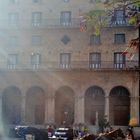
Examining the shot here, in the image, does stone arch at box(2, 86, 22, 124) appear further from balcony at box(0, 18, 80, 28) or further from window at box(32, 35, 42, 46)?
balcony at box(0, 18, 80, 28)

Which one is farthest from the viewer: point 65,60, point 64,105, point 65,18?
point 65,18

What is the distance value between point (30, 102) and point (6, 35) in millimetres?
9138

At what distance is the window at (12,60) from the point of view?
54.1m

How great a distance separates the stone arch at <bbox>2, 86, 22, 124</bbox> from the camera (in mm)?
53625

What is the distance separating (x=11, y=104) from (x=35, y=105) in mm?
3103

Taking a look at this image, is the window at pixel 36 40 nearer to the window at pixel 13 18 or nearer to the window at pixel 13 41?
the window at pixel 13 41

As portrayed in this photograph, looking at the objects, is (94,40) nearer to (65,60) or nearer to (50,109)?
(65,60)

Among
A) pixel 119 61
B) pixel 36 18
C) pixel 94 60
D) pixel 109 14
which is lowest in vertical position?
pixel 109 14

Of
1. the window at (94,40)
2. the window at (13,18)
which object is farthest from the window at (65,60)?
the window at (13,18)

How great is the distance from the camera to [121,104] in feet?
169

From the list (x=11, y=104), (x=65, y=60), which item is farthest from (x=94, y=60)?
(x=11, y=104)

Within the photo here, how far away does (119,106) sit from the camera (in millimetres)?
51594

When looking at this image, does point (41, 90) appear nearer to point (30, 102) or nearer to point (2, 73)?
point (30, 102)

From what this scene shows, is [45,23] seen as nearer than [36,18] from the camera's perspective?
Yes
